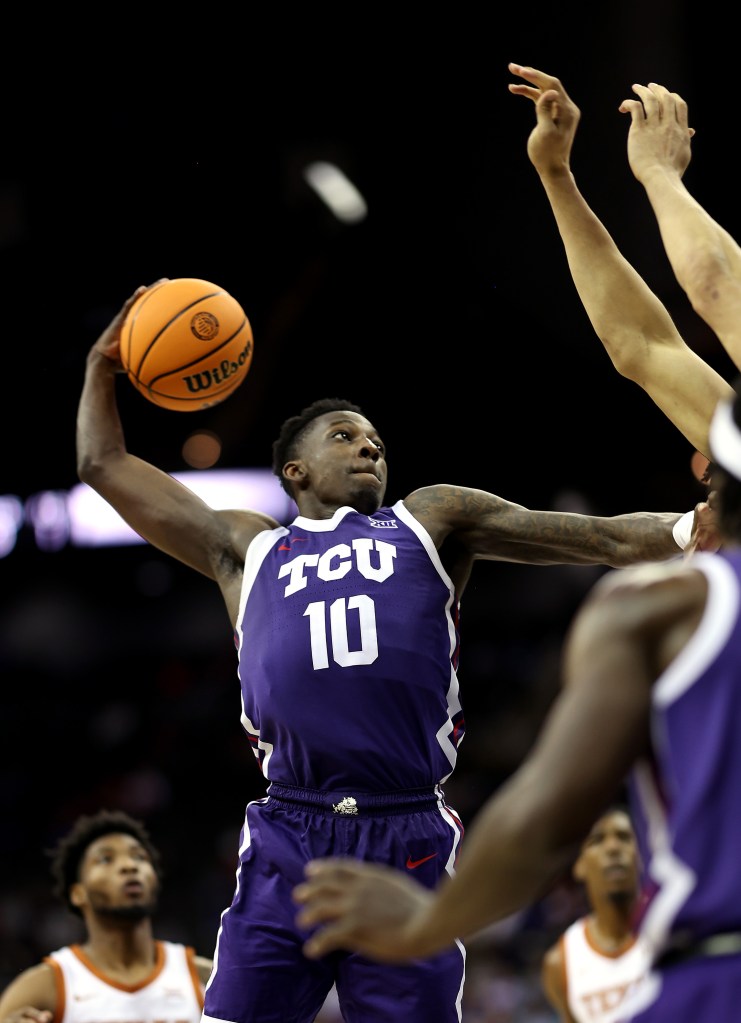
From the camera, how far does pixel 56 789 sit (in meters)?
16.9

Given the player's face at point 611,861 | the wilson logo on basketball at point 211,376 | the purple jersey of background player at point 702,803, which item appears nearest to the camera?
the purple jersey of background player at point 702,803

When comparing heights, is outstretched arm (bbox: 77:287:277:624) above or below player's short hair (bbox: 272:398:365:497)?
below

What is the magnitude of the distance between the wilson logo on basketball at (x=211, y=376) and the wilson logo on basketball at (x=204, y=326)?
0.11 meters

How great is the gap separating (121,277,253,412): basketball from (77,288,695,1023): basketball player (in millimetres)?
347

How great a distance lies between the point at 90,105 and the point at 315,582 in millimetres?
8665

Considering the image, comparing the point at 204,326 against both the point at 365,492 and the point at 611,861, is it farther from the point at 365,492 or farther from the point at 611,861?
the point at 611,861

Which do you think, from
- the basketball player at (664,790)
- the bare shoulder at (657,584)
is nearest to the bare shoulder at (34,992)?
the basketball player at (664,790)

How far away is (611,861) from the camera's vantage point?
7.28m

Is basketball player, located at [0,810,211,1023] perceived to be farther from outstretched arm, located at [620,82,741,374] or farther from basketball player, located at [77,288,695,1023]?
outstretched arm, located at [620,82,741,374]

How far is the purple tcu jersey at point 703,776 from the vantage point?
175 cm

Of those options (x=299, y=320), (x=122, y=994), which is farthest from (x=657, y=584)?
(x=299, y=320)

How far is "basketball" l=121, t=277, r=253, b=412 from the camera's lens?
4836mm

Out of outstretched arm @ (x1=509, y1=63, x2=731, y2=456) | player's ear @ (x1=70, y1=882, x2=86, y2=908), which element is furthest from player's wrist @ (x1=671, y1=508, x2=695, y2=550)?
player's ear @ (x1=70, y1=882, x2=86, y2=908)

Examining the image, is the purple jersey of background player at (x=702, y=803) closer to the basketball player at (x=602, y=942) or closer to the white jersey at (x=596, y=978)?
the basketball player at (x=602, y=942)
